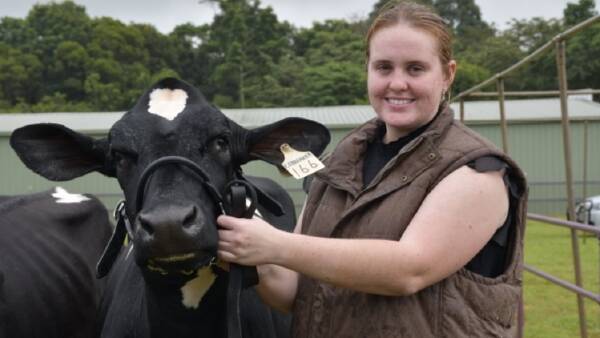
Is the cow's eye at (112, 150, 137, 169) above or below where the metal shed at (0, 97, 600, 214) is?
above

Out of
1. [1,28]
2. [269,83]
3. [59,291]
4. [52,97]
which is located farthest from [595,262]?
[1,28]

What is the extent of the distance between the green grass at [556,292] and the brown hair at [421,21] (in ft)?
19.4

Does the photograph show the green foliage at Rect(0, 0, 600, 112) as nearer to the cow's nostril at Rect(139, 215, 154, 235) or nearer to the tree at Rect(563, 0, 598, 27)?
the tree at Rect(563, 0, 598, 27)

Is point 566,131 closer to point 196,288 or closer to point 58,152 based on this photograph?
point 196,288

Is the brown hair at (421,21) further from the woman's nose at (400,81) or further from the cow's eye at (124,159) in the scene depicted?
the cow's eye at (124,159)

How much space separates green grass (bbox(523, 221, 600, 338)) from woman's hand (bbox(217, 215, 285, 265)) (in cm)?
627

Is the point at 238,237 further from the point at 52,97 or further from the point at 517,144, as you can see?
the point at 52,97

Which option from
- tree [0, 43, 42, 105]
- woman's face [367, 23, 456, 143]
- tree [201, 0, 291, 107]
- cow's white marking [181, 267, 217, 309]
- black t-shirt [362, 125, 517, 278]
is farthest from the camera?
tree [0, 43, 42, 105]

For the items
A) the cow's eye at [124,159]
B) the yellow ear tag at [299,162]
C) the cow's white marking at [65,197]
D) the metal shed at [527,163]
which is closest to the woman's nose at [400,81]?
the yellow ear tag at [299,162]

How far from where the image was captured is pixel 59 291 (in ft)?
16.2

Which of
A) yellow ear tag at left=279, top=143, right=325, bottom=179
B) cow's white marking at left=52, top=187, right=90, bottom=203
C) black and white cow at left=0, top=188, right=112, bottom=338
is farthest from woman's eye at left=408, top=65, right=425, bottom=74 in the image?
cow's white marking at left=52, top=187, right=90, bottom=203

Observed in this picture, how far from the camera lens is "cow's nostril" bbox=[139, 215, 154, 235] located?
7.01 feet

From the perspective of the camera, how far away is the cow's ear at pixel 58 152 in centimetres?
291

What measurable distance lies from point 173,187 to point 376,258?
0.66m
